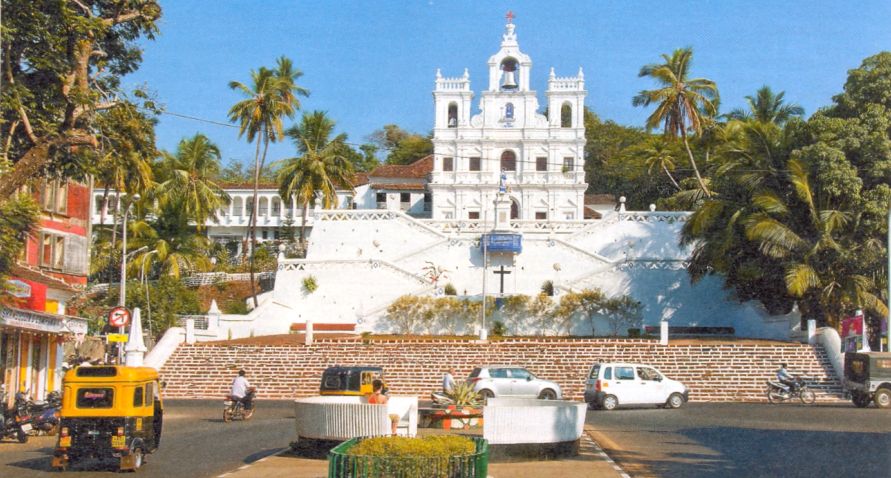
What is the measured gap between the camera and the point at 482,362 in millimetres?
41750

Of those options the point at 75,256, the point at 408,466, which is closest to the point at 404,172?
the point at 75,256

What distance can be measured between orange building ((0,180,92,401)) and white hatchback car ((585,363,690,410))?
15323 millimetres

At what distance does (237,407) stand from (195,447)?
7570 millimetres

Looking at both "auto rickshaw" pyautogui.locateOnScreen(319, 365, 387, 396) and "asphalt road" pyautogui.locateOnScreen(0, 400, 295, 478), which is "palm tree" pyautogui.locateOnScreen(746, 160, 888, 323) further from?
"asphalt road" pyautogui.locateOnScreen(0, 400, 295, 478)

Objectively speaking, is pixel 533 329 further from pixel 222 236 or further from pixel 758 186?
pixel 222 236

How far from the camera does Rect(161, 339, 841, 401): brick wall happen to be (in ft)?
126

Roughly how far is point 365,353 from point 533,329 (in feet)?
40.3

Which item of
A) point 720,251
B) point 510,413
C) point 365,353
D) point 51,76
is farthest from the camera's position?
point 720,251

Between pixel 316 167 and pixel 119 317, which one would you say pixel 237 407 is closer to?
pixel 119 317

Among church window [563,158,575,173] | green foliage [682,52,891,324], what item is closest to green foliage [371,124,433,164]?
church window [563,158,575,173]

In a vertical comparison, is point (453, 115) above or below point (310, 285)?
above

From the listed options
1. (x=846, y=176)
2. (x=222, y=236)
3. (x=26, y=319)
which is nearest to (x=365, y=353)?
(x=26, y=319)

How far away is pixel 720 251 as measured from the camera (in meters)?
45.2

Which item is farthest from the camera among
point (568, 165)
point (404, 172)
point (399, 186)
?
point (404, 172)
